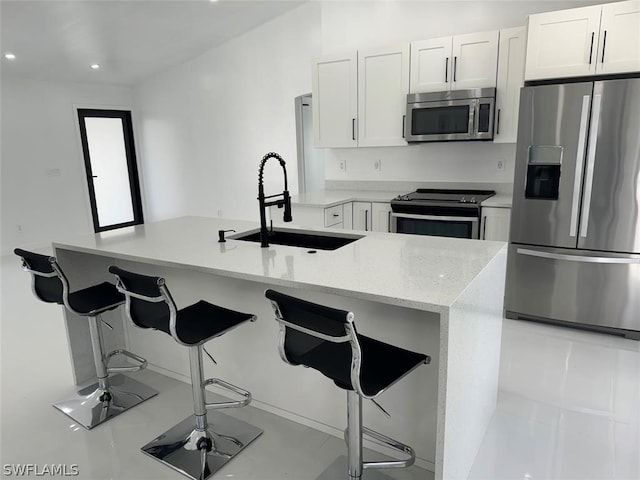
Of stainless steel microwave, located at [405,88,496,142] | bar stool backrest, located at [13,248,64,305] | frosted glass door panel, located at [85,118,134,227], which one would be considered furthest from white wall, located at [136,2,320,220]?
bar stool backrest, located at [13,248,64,305]

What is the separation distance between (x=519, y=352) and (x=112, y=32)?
5257 mm

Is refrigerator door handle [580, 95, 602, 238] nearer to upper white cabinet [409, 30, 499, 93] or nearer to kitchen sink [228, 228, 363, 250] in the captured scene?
upper white cabinet [409, 30, 499, 93]

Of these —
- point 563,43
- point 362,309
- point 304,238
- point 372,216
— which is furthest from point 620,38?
point 362,309

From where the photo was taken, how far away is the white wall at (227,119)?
5.69 meters

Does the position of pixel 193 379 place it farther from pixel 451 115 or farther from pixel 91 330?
pixel 451 115

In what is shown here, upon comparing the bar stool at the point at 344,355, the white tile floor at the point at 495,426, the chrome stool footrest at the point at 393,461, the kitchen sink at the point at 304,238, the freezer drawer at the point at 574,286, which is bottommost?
the white tile floor at the point at 495,426

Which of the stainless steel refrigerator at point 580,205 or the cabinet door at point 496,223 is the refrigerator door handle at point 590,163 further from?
the cabinet door at point 496,223

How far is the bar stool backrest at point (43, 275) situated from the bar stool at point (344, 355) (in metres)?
1.40

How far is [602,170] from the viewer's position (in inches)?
120

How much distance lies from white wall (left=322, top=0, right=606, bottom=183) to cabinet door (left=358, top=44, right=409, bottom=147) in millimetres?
363

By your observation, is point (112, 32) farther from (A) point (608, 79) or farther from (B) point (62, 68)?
(A) point (608, 79)

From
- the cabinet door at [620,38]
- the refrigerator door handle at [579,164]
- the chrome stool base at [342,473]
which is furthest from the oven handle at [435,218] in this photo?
the chrome stool base at [342,473]

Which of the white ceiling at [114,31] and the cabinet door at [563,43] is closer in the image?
the cabinet door at [563,43]

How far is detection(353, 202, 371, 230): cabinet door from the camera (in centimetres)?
427
